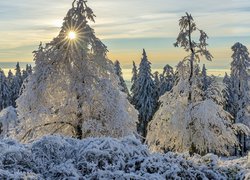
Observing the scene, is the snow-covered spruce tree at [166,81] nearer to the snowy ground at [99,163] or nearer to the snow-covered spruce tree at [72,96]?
the snow-covered spruce tree at [72,96]

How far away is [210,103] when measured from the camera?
1791cm

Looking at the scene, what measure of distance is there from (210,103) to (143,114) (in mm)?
36034

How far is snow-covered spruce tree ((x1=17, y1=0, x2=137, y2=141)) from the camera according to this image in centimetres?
1441

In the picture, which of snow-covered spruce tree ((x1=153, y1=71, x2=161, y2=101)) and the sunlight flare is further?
snow-covered spruce tree ((x1=153, y1=71, x2=161, y2=101))

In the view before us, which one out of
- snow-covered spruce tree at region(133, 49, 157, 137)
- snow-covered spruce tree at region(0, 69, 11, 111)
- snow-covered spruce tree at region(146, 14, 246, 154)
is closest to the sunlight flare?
snow-covered spruce tree at region(146, 14, 246, 154)

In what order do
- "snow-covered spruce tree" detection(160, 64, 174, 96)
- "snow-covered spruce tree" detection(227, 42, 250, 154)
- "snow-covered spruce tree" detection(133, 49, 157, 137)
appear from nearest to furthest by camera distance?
"snow-covered spruce tree" detection(227, 42, 250, 154), "snow-covered spruce tree" detection(133, 49, 157, 137), "snow-covered spruce tree" detection(160, 64, 174, 96)

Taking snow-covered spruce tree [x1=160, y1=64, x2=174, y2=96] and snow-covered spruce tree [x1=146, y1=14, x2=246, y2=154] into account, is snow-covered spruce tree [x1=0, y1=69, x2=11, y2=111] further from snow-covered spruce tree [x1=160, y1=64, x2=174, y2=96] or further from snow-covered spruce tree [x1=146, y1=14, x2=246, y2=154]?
snow-covered spruce tree [x1=146, y1=14, x2=246, y2=154]

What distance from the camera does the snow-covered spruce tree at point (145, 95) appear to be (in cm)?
5400

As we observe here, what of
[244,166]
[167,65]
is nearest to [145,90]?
[167,65]

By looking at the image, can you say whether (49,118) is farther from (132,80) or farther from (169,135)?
(132,80)

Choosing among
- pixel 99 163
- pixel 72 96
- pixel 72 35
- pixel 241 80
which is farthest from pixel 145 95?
pixel 99 163

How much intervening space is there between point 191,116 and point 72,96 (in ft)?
Answer: 20.5

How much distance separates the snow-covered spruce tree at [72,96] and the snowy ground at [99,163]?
7.79 meters

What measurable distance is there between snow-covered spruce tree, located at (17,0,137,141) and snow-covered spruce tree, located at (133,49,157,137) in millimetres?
38959
